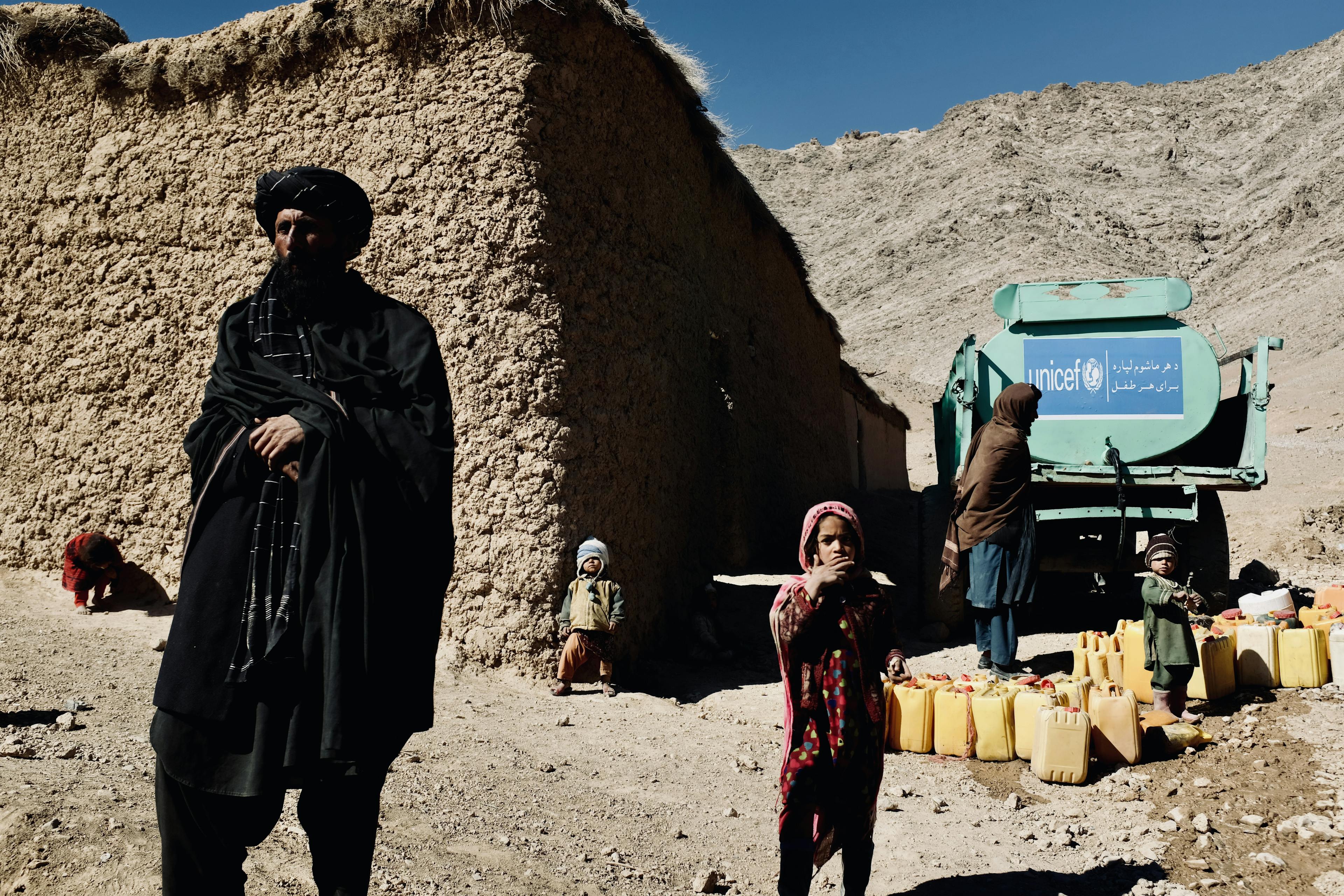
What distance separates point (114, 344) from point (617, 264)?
10.5 ft

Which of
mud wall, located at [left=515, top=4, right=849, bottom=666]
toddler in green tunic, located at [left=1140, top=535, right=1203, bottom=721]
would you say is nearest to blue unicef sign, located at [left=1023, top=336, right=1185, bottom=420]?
toddler in green tunic, located at [left=1140, top=535, right=1203, bottom=721]

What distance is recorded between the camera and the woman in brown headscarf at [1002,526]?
5.36m

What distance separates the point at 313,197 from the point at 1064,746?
11.8 ft

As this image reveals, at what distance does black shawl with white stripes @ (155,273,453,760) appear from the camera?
69.7 inches

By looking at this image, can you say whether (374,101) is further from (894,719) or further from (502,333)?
(894,719)

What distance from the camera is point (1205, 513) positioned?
21.2 ft

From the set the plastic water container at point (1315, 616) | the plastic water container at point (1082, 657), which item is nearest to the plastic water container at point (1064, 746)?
the plastic water container at point (1082, 657)

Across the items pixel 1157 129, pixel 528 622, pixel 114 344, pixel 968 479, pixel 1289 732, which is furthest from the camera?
pixel 1157 129

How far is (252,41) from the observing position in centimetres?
593

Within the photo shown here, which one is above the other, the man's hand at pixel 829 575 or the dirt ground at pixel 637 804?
the man's hand at pixel 829 575

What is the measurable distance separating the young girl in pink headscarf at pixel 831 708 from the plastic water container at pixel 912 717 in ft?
6.05

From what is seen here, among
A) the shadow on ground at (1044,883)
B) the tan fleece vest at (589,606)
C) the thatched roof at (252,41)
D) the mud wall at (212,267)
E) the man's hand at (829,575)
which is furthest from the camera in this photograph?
the thatched roof at (252,41)

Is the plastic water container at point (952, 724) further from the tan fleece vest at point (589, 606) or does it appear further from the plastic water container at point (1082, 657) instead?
the tan fleece vest at point (589, 606)

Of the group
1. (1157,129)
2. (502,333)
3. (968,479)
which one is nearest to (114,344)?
(502,333)
